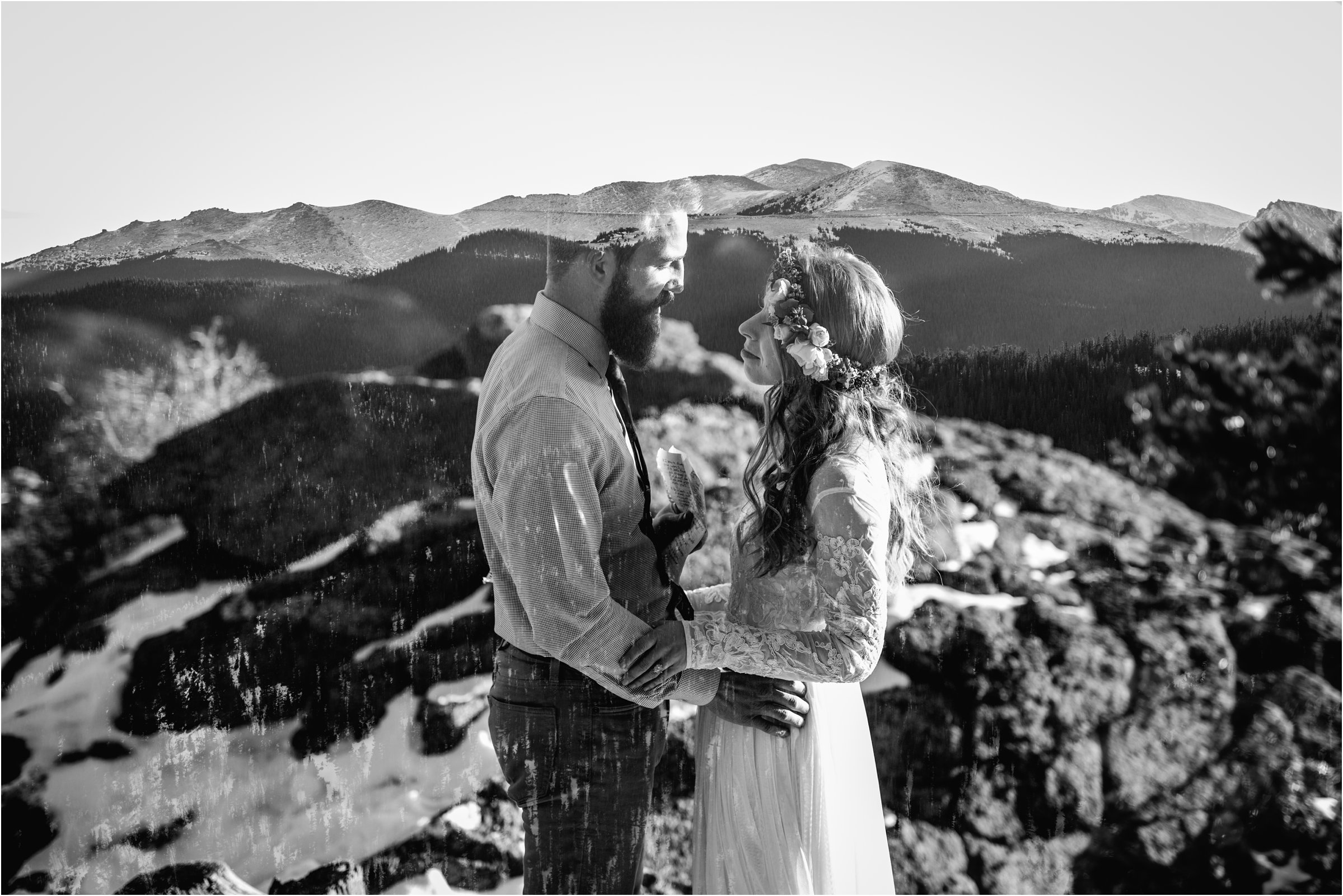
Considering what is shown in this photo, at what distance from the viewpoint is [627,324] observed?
6.60ft

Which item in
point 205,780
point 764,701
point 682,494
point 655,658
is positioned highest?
point 682,494

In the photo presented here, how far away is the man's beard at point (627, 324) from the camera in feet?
6.49

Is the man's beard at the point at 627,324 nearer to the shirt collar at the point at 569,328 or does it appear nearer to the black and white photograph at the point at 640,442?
the shirt collar at the point at 569,328

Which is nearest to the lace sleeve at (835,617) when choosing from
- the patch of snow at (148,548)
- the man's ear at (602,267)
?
the man's ear at (602,267)

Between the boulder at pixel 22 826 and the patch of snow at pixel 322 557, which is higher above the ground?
the patch of snow at pixel 322 557

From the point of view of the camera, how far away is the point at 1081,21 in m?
3.27

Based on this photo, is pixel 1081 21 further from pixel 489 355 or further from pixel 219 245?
pixel 219 245

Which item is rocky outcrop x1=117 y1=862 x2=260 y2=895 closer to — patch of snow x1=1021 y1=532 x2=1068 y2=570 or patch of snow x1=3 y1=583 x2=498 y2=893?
patch of snow x1=3 y1=583 x2=498 y2=893

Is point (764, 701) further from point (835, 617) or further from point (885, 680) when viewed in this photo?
point (885, 680)


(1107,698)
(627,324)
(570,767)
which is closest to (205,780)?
(570,767)

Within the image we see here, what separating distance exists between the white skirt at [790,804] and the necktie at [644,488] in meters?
0.26

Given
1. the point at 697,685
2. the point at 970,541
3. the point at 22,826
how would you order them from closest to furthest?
the point at 697,685, the point at 22,826, the point at 970,541

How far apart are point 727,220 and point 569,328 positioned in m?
1.82

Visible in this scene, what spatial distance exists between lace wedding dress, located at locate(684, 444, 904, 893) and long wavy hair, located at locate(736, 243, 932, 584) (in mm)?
52
